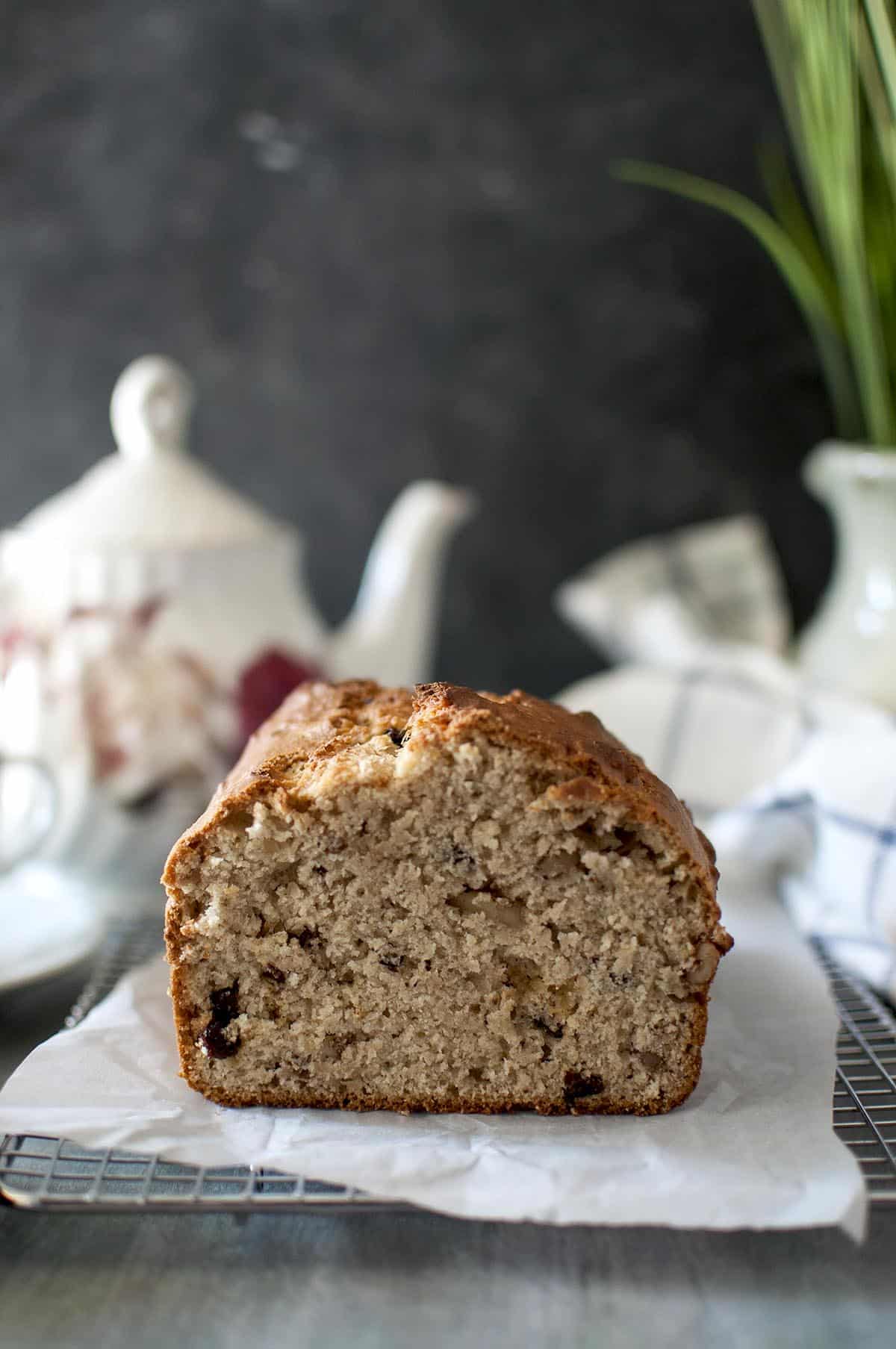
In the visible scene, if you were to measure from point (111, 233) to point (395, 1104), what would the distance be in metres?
1.58

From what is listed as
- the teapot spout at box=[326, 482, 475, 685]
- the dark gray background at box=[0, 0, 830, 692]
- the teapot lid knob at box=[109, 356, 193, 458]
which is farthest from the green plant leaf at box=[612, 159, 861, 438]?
the teapot lid knob at box=[109, 356, 193, 458]

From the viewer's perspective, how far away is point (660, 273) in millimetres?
2146

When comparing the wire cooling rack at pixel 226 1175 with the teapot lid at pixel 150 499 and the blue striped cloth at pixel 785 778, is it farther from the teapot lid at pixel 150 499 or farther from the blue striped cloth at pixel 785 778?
the teapot lid at pixel 150 499

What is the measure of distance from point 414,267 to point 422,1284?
166cm

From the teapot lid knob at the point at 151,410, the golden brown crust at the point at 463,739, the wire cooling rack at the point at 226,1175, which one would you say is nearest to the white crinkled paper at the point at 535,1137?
the wire cooling rack at the point at 226,1175

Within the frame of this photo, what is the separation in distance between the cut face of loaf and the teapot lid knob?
2.40 feet

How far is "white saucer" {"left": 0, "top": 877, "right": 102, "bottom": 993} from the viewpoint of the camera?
53.6 inches

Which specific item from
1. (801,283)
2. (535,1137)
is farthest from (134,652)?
(801,283)

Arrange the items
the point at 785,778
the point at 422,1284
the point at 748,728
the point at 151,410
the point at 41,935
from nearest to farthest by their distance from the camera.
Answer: the point at 422,1284 → the point at 41,935 → the point at 785,778 → the point at 151,410 → the point at 748,728

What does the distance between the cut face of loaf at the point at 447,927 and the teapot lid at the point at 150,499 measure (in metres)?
0.59

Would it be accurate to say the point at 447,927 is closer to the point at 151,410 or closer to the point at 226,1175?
the point at 226,1175

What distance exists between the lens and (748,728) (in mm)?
1867

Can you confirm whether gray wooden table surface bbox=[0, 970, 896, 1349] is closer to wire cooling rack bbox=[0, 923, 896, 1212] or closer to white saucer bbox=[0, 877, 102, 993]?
wire cooling rack bbox=[0, 923, 896, 1212]

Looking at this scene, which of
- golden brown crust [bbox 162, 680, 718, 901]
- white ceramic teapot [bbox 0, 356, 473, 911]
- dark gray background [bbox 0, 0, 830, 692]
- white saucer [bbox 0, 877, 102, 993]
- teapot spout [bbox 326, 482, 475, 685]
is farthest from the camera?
dark gray background [bbox 0, 0, 830, 692]
